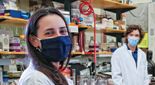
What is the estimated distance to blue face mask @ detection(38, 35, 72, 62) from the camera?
36.1 inches

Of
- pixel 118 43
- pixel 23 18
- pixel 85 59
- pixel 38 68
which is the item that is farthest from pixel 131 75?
pixel 38 68

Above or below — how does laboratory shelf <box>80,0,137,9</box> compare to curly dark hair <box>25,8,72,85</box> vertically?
above

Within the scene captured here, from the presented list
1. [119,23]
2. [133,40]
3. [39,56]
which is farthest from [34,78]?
[119,23]

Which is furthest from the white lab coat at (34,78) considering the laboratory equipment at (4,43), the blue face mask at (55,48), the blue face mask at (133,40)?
the blue face mask at (133,40)

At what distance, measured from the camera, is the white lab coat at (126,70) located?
2.52m

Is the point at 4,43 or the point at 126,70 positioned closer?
the point at 4,43

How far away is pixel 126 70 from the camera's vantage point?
2.54 m

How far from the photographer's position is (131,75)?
253 centimetres

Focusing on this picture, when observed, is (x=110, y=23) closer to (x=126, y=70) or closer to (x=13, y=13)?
(x=126, y=70)

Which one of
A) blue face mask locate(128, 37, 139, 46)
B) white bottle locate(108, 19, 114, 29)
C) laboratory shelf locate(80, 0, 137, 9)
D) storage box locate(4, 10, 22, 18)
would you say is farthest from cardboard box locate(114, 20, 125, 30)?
storage box locate(4, 10, 22, 18)

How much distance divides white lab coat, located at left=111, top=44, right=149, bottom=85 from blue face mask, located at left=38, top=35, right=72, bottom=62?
66.7 inches

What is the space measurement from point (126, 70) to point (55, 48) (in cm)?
180

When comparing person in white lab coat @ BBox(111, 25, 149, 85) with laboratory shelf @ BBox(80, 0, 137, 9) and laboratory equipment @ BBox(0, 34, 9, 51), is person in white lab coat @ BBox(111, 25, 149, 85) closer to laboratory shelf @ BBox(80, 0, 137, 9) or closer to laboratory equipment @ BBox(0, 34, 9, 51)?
laboratory shelf @ BBox(80, 0, 137, 9)

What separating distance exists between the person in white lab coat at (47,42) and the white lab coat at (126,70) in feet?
5.56
